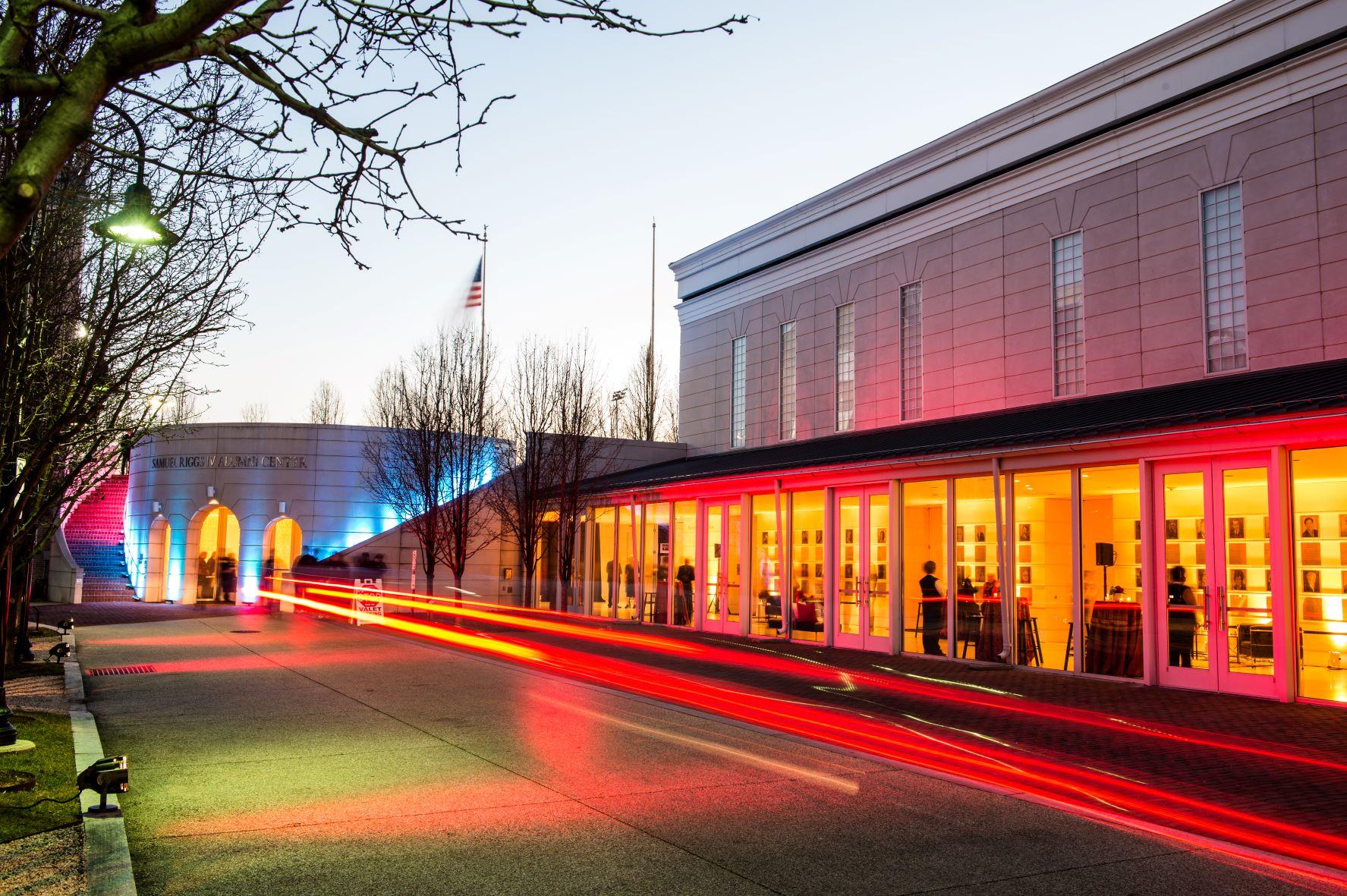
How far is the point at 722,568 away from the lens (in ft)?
89.7

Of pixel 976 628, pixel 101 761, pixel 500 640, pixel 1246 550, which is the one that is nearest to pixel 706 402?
pixel 500 640

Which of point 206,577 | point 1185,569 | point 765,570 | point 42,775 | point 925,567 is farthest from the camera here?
point 206,577

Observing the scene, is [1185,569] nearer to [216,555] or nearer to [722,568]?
[722,568]

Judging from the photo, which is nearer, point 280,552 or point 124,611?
point 124,611

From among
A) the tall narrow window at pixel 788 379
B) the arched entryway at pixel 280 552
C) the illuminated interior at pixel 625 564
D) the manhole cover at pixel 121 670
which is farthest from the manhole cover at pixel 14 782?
the arched entryway at pixel 280 552

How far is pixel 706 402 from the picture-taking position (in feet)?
122

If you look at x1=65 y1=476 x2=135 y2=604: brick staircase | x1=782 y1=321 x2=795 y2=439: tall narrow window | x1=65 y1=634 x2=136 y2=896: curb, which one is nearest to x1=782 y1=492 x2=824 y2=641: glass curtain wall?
x1=782 y1=321 x2=795 y2=439: tall narrow window

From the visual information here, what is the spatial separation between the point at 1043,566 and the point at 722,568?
10.4 metres

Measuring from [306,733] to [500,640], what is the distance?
509 inches

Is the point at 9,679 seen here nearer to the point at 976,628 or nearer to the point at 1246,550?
the point at 976,628

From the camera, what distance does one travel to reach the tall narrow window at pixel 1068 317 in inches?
927

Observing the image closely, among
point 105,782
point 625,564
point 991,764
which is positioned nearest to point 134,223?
point 105,782

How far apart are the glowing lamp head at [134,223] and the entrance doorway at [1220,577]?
14.2 meters

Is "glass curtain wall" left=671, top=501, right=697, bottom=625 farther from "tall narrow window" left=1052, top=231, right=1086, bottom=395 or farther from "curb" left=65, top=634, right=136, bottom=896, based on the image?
"curb" left=65, top=634, right=136, bottom=896
